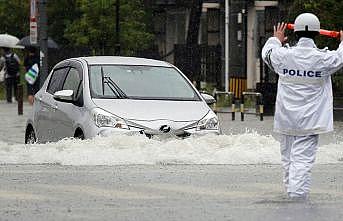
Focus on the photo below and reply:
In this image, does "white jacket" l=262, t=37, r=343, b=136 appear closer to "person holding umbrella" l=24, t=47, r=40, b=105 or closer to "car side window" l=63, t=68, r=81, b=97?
"car side window" l=63, t=68, r=81, b=97

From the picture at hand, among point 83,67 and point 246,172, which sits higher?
point 83,67

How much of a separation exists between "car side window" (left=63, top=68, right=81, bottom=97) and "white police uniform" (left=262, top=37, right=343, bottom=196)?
213 inches

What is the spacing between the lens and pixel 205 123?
46.6ft

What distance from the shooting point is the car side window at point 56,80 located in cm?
1597

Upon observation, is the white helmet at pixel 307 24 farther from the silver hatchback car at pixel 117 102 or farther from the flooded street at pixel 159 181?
the silver hatchback car at pixel 117 102

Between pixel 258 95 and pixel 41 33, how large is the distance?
5971mm

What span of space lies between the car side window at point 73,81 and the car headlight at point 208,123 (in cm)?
200

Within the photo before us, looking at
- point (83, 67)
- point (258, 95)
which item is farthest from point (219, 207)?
point (258, 95)

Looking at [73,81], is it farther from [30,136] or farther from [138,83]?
[30,136]

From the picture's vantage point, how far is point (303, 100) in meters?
10.1

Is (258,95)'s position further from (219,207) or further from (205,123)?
(219,207)

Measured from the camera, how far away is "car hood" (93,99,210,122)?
13.9 m

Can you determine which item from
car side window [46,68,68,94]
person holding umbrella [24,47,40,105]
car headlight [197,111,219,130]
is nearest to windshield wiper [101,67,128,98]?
car side window [46,68,68,94]

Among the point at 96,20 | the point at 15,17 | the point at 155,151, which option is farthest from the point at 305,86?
the point at 15,17
